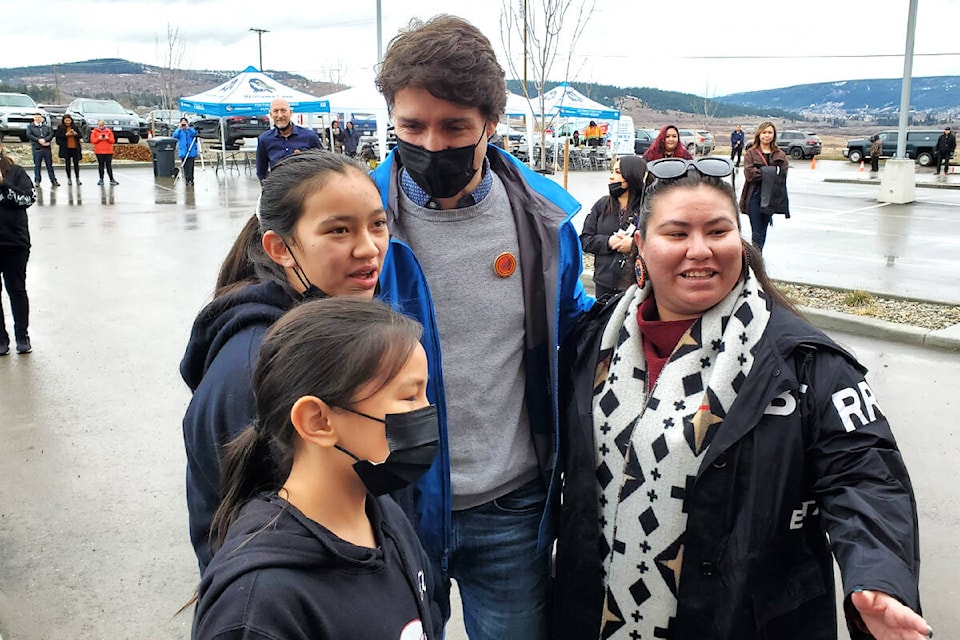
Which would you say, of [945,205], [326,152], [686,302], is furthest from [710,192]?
[945,205]

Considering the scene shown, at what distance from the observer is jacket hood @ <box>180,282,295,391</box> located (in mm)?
1687

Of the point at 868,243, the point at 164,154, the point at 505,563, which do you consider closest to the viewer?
the point at 505,563

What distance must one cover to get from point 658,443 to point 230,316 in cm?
102

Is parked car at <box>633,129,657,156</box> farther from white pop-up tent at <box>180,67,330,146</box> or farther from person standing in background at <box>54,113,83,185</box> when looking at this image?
person standing in background at <box>54,113,83,185</box>

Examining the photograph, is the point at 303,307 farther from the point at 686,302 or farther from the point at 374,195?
the point at 686,302

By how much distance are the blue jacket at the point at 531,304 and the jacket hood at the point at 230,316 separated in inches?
14.7

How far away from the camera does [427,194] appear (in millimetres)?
2150

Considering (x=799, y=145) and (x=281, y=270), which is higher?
(x=799, y=145)

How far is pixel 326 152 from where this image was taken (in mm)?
1955

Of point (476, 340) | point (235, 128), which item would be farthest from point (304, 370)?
point (235, 128)

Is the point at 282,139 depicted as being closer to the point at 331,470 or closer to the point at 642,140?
the point at 331,470

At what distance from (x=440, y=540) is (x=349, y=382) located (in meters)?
0.88

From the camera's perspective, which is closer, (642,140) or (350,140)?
(350,140)

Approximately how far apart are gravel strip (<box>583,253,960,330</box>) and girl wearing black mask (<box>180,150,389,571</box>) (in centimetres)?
616
